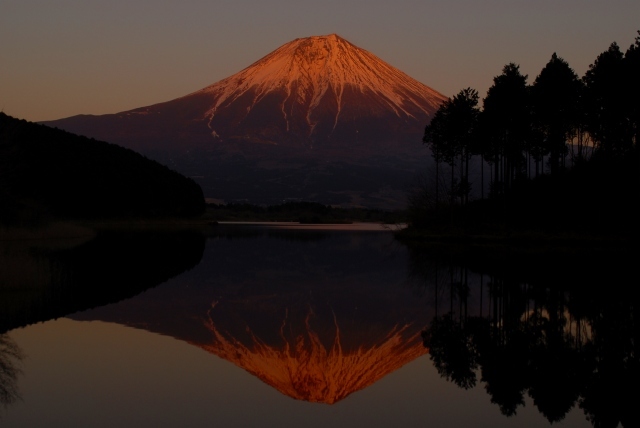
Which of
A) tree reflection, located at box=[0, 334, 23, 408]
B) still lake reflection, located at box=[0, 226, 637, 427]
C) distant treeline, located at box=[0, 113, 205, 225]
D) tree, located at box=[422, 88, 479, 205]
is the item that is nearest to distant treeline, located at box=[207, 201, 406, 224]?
distant treeline, located at box=[0, 113, 205, 225]

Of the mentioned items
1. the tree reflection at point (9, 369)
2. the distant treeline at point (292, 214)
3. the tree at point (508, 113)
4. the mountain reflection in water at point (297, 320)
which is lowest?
the distant treeline at point (292, 214)

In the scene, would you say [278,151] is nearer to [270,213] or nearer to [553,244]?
[270,213]

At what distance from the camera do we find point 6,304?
1589 cm

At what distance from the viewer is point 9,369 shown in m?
10.1

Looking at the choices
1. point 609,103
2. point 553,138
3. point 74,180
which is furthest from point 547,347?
point 74,180

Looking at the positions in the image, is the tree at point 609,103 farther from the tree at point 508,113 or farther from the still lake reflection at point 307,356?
the still lake reflection at point 307,356

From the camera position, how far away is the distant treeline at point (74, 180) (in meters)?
45.3

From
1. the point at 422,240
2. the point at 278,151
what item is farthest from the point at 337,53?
the point at 422,240

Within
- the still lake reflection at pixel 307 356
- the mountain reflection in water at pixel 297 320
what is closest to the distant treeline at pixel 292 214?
the mountain reflection in water at pixel 297 320

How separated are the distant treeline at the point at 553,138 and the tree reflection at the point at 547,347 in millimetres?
23906

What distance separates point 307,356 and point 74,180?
5054 cm

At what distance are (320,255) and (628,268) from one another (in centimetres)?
1293

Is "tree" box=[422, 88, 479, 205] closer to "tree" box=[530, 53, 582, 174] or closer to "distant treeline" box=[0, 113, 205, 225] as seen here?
"tree" box=[530, 53, 582, 174]

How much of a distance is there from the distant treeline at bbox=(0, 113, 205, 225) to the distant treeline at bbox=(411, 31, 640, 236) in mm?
22626
